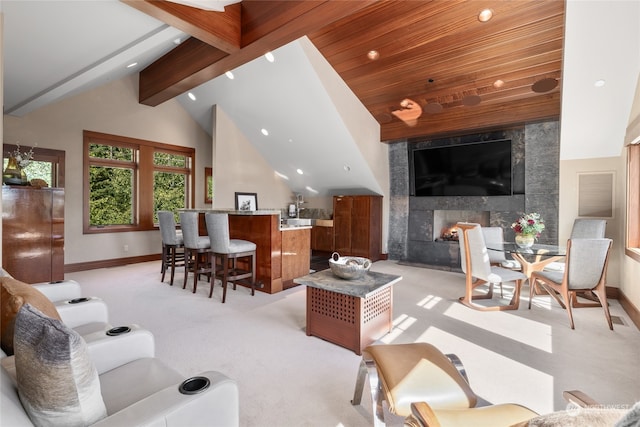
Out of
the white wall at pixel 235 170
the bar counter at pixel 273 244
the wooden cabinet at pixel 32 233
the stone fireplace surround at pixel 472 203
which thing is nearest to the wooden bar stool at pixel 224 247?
the bar counter at pixel 273 244

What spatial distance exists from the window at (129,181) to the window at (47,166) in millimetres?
358

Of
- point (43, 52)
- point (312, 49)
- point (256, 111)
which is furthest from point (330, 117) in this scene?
point (43, 52)

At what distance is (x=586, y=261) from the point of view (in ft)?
10.0

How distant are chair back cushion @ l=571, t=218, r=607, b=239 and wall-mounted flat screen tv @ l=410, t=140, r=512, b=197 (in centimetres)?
125

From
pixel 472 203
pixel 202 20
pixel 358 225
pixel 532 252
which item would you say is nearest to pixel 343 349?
pixel 532 252

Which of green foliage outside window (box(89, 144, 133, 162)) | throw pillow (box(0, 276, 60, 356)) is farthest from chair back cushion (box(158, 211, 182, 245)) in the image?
throw pillow (box(0, 276, 60, 356))

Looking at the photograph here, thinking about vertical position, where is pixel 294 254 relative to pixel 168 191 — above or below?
below

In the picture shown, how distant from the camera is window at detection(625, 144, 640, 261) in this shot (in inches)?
137

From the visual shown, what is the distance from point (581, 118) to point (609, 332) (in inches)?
99.4

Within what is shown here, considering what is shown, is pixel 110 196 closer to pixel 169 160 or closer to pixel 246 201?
pixel 169 160

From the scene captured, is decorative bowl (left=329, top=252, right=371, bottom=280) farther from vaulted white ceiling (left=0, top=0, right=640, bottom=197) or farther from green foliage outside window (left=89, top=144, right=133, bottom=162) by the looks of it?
green foliage outside window (left=89, top=144, right=133, bottom=162)

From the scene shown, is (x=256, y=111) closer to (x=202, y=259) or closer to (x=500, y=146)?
(x=202, y=259)

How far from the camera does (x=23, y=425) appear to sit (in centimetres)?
74

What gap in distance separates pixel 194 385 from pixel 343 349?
1665mm
